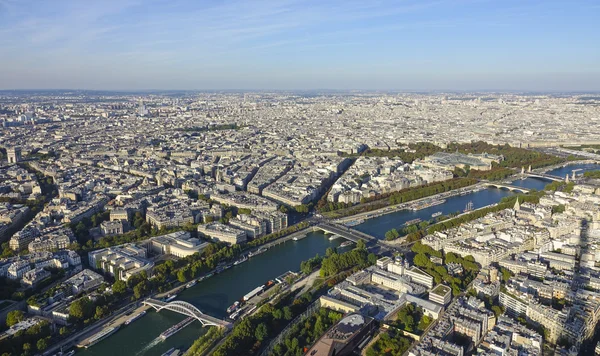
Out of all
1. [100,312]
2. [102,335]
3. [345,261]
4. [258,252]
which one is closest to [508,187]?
[345,261]

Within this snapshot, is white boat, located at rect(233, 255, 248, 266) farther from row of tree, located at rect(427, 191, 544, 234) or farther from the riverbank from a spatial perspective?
row of tree, located at rect(427, 191, 544, 234)

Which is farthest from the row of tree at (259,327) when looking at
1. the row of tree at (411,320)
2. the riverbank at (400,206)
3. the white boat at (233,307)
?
the riverbank at (400,206)

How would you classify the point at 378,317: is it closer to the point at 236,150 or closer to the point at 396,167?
the point at 396,167

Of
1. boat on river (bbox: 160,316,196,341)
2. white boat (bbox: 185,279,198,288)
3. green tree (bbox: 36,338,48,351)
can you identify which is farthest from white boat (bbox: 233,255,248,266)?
green tree (bbox: 36,338,48,351)

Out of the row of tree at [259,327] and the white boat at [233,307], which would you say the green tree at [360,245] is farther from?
the white boat at [233,307]

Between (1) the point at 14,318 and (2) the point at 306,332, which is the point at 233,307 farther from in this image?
(1) the point at 14,318

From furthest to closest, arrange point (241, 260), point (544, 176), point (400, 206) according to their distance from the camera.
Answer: point (544, 176), point (400, 206), point (241, 260)

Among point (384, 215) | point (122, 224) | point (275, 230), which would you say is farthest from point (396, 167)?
point (122, 224)
